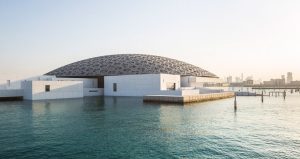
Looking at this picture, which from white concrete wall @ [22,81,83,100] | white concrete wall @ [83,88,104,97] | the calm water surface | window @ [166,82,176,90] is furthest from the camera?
white concrete wall @ [83,88,104,97]

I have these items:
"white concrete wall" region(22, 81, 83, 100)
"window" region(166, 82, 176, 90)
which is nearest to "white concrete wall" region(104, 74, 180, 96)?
"window" region(166, 82, 176, 90)

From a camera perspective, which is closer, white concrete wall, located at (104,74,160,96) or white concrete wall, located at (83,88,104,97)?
white concrete wall, located at (104,74,160,96)

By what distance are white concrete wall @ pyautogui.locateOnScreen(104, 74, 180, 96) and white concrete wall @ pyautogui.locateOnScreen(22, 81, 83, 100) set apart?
403 inches

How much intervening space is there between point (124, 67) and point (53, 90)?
28790 mm

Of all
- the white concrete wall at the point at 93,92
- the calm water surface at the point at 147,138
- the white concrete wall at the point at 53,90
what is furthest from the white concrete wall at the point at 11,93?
the calm water surface at the point at 147,138

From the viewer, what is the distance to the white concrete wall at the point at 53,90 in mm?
55750

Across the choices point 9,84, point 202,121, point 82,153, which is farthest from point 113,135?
point 9,84

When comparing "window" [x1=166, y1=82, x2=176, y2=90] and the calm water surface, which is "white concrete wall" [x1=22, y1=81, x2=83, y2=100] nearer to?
"window" [x1=166, y1=82, x2=176, y2=90]

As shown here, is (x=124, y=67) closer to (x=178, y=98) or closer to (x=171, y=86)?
(x=171, y=86)

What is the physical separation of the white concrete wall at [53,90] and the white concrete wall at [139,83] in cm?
1024

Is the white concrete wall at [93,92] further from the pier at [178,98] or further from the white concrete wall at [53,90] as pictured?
the pier at [178,98]

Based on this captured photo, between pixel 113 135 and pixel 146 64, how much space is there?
65.6m

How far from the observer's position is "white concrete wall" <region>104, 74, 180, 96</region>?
64319 mm

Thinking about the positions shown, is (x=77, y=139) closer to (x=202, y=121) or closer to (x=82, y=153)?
(x=82, y=153)
